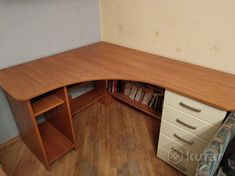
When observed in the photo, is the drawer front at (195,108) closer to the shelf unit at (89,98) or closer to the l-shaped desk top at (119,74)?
the l-shaped desk top at (119,74)

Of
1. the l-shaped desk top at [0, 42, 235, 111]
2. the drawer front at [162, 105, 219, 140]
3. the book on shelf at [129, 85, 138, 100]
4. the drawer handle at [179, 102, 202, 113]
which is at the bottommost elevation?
the book on shelf at [129, 85, 138, 100]

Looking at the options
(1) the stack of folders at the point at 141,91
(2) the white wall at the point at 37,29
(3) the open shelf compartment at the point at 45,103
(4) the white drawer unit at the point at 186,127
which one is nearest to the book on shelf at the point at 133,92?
(1) the stack of folders at the point at 141,91

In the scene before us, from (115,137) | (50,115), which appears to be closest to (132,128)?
(115,137)

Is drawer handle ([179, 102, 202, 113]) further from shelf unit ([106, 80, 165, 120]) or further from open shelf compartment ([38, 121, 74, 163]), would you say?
open shelf compartment ([38, 121, 74, 163])

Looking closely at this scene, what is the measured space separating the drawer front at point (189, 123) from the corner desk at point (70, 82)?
0.12 m

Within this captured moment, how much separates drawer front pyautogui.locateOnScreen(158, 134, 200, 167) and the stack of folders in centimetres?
46

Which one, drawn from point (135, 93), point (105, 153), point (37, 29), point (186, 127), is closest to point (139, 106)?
point (135, 93)

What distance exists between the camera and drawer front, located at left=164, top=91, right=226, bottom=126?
3.77ft

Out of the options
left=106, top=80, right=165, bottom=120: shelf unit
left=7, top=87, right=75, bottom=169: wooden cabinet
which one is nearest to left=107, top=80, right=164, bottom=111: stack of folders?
left=106, top=80, right=165, bottom=120: shelf unit

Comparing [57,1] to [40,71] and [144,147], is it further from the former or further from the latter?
[144,147]

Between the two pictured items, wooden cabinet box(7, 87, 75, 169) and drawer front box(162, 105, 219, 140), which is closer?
drawer front box(162, 105, 219, 140)

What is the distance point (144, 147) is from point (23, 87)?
1285 mm

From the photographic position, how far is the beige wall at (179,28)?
4.56 feet

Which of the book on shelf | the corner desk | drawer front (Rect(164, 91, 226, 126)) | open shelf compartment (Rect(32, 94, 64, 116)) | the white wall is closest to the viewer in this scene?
drawer front (Rect(164, 91, 226, 126))
